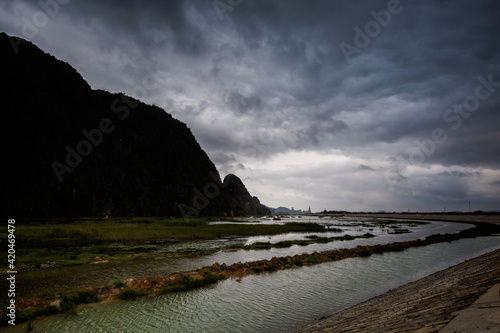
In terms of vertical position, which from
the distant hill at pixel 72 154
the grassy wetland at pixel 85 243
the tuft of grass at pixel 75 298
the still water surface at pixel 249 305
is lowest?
the grassy wetland at pixel 85 243

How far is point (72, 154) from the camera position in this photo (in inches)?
4840

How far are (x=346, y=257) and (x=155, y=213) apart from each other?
13339cm

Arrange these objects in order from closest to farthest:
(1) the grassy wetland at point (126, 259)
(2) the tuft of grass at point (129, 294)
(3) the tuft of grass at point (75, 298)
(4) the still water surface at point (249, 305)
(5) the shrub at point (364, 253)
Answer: (4) the still water surface at point (249, 305), (3) the tuft of grass at point (75, 298), (1) the grassy wetland at point (126, 259), (2) the tuft of grass at point (129, 294), (5) the shrub at point (364, 253)

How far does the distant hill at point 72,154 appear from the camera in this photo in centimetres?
10275

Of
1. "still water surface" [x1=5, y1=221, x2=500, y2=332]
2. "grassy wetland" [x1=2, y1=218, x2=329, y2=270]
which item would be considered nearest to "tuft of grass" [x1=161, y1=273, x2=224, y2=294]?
"still water surface" [x1=5, y1=221, x2=500, y2=332]

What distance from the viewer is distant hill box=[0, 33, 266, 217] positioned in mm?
102750

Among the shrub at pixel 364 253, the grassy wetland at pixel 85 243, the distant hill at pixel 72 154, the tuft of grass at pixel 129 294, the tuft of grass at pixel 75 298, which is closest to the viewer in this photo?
the tuft of grass at pixel 75 298

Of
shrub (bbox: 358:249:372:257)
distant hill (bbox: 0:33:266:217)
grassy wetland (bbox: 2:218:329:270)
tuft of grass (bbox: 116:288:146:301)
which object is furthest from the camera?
A: distant hill (bbox: 0:33:266:217)

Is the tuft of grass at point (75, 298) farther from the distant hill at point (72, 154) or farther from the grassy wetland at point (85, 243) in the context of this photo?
the distant hill at point (72, 154)

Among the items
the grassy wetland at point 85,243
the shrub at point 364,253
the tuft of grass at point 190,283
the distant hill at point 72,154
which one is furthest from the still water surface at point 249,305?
the distant hill at point 72,154

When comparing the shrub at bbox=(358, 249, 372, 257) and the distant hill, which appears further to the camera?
the distant hill

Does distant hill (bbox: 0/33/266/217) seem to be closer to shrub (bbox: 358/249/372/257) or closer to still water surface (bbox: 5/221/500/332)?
still water surface (bbox: 5/221/500/332)

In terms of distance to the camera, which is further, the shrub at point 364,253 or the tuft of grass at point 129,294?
the shrub at point 364,253

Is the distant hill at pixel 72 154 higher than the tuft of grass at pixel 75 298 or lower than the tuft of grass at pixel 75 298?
higher
